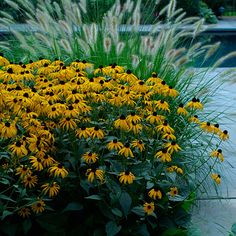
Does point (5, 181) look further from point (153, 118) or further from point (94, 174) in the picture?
point (153, 118)

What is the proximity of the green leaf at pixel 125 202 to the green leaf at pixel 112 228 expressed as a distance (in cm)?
8

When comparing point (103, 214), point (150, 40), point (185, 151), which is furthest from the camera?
point (150, 40)

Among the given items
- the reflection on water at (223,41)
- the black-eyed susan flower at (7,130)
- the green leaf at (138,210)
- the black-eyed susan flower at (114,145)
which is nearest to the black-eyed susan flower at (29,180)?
the black-eyed susan flower at (7,130)

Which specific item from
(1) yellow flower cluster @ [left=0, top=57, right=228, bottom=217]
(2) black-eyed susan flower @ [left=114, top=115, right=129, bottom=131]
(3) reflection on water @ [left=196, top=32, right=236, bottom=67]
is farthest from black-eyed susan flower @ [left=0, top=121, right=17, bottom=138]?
(3) reflection on water @ [left=196, top=32, right=236, bottom=67]

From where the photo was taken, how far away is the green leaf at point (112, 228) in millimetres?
2539

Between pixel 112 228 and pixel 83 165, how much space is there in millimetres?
352

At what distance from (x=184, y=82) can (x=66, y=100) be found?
1.65m

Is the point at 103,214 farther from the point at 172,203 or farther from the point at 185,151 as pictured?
the point at 185,151

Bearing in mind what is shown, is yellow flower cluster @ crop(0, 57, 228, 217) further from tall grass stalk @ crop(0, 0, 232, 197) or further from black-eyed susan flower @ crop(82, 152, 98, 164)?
tall grass stalk @ crop(0, 0, 232, 197)

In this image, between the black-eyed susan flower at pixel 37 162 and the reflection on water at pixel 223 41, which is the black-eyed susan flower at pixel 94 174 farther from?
the reflection on water at pixel 223 41

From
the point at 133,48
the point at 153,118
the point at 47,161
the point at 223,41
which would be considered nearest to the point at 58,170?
the point at 47,161

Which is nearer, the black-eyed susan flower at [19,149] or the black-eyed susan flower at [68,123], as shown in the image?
the black-eyed susan flower at [19,149]

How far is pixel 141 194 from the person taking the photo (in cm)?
273

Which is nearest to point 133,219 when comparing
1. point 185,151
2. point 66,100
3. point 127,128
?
point 127,128
